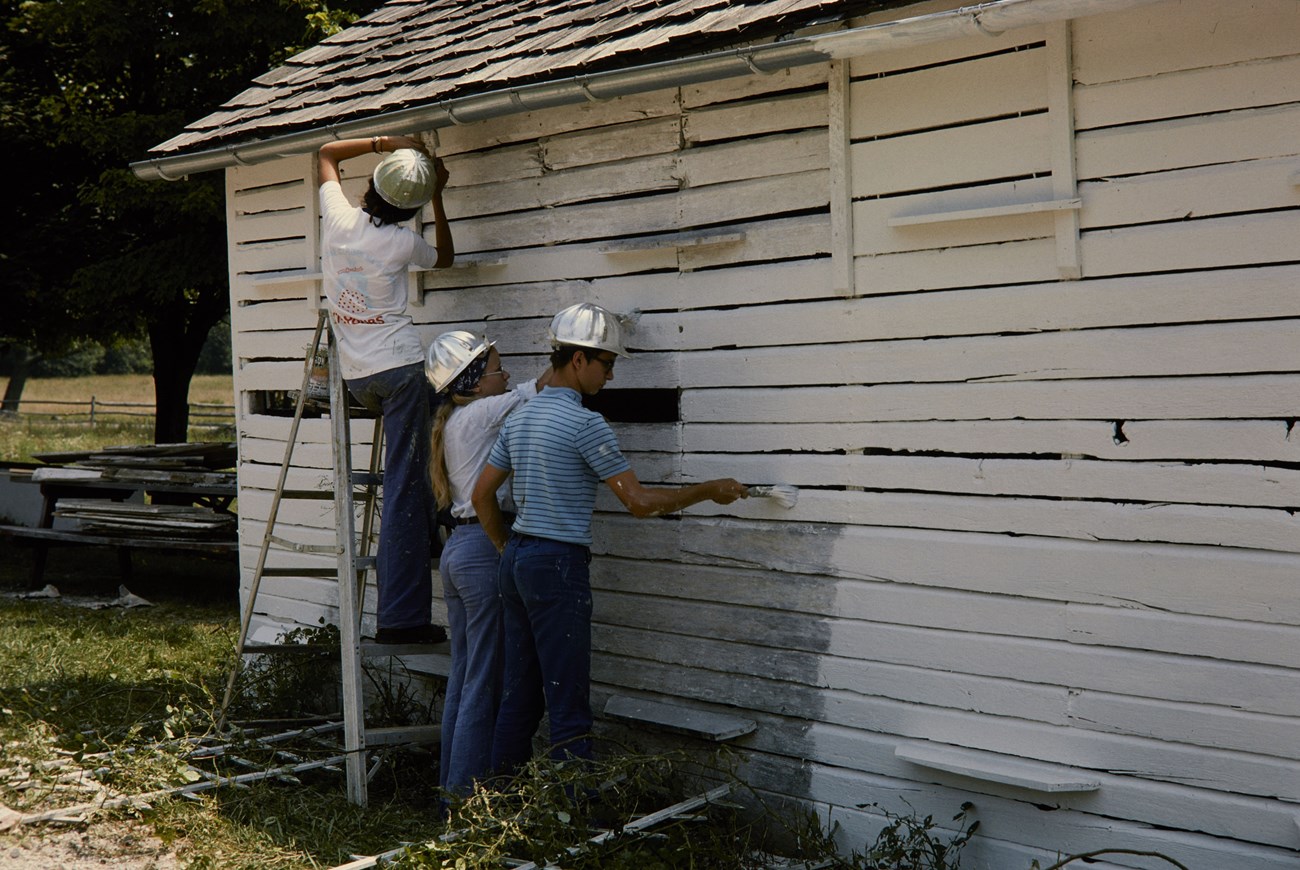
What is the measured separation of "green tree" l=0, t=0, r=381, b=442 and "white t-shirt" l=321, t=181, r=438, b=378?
8.69m

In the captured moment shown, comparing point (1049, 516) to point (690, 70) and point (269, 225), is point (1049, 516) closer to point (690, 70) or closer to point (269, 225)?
point (690, 70)

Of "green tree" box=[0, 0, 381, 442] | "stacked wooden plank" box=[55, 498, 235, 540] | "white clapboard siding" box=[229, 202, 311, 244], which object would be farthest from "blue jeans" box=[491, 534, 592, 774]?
"green tree" box=[0, 0, 381, 442]

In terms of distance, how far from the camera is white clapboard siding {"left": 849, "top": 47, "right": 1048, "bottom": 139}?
14.8 feet

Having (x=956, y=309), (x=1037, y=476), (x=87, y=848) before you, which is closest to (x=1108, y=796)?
(x=1037, y=476)

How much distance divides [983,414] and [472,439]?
7.21ft

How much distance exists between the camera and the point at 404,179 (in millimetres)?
5641

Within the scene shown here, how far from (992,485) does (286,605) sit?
4.89 m

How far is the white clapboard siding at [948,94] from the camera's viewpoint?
451 cm

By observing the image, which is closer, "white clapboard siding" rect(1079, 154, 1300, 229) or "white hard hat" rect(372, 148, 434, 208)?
"white clapboard siding" rect(1079, 154, 1300, 229)

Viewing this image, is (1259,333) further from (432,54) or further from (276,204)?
(276,204)

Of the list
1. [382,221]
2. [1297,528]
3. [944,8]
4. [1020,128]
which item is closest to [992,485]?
[1297,528]

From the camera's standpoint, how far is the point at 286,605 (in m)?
7.82

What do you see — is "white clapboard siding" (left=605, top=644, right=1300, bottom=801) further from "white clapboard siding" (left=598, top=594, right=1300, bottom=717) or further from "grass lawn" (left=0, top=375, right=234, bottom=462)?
"grass lawn" (left=0, top=375, right=234, bottom=462)

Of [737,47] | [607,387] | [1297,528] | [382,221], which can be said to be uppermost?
[737,47]
